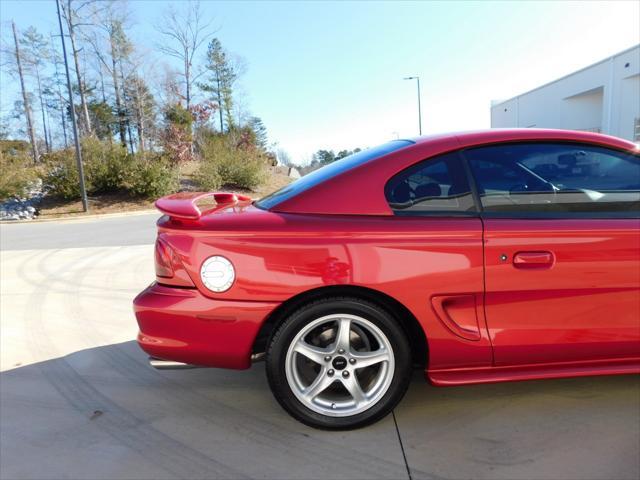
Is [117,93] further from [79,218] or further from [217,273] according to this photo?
[217,273]

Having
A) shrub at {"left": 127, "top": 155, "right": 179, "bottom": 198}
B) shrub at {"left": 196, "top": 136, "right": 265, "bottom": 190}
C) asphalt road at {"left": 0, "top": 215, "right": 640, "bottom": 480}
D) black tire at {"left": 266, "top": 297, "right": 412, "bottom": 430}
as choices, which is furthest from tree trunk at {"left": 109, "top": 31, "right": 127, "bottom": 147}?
black tire at {"left": 266, "top": 297, "right": 412, "bottom": 430}

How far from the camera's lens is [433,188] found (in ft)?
7.14

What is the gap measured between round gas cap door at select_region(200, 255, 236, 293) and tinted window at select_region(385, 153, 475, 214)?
86 cm

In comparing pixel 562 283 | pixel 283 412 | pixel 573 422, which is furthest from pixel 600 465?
pixel 283 412

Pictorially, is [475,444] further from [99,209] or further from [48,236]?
[99,209]

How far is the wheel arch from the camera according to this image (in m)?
2.07

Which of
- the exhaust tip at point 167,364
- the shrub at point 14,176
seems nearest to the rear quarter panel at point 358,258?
the exhaust tip at point 167,364

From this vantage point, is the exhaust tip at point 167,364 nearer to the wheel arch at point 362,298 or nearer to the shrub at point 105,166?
the wheel arch at point 362,298

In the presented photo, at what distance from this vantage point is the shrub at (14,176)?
1709 centimetres

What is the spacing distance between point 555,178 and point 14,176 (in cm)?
2045

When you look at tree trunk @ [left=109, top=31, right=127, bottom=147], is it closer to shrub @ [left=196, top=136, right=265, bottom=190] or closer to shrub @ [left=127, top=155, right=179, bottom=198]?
shrub @ [left=196, top=136, right=265, bottom=190]

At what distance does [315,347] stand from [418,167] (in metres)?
1.06

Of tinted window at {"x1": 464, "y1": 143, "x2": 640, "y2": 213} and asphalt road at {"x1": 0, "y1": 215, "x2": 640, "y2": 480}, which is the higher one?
tinted window at {"x1": 464, "y1": 143, "x2": 640, "y2": 213}

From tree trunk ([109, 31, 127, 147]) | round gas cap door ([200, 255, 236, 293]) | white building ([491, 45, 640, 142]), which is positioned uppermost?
tree trunk ([109, 31, 127, 147])
